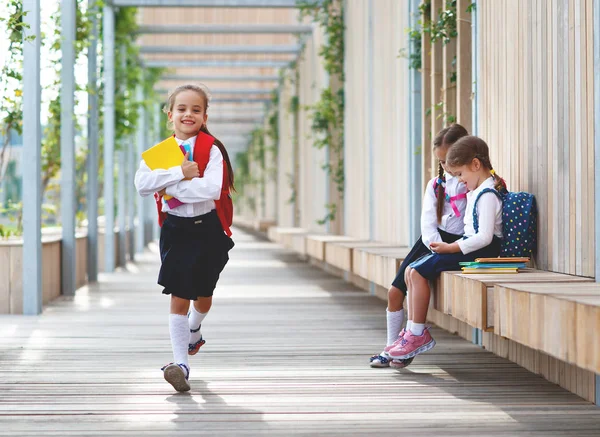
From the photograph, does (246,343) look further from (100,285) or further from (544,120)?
(100,285)

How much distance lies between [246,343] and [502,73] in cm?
193

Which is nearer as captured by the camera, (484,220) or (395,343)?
(484,220)

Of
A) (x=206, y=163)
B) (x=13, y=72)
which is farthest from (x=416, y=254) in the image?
(x=13, y=72)

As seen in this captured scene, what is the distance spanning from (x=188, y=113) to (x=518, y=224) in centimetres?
149

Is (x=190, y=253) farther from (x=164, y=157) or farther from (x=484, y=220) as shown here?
(x=484, y=220)

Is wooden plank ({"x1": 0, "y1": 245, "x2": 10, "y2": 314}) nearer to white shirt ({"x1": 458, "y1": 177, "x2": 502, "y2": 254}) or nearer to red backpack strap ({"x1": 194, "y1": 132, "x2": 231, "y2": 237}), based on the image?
red backpack strap ({"x1": 194, "y1": 132, "x2": 231, "y2": 237})

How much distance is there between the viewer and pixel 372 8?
915cm

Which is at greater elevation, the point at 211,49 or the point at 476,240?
the point at 211,49

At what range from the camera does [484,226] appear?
4.43m

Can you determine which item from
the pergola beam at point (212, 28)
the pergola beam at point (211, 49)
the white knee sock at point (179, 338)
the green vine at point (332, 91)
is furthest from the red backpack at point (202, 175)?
the pergola beam at point (211, 49)

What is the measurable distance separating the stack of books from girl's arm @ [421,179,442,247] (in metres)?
0.44

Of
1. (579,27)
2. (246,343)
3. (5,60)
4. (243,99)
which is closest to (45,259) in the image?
(5,60)

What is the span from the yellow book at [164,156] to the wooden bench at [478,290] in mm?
1189

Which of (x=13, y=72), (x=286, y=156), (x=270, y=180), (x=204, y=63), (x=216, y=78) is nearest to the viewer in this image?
(x=13, y=72)
